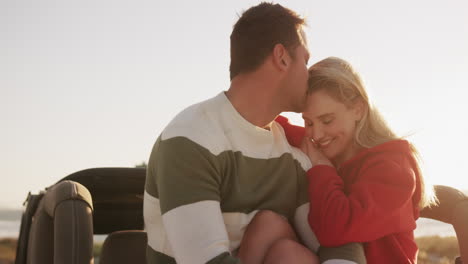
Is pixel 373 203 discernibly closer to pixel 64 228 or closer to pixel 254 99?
pixel 254 99

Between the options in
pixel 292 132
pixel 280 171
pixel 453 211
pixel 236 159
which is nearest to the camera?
pixel 236 159

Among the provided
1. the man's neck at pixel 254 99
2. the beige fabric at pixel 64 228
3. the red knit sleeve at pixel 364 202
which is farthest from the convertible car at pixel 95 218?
the man's neck at pixel 254 99

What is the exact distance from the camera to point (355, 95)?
292cm

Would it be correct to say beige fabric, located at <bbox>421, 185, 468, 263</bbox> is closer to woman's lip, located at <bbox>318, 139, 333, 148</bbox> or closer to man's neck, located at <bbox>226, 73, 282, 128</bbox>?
woman's lip, located at <bbox>318, 139, 333, 148</bbox>

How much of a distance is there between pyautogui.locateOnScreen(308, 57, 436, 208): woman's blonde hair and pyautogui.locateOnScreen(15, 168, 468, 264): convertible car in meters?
0.30

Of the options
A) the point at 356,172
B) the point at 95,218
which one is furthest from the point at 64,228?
the point at 356,172

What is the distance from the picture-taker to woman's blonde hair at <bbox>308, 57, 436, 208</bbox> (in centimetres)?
286

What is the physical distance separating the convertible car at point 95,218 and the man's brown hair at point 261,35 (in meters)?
0.86

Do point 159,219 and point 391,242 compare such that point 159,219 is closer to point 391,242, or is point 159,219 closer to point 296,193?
point 296,193

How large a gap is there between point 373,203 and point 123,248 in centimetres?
136

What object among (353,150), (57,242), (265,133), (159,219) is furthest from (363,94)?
(57,242)

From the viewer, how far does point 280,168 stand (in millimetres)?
2689

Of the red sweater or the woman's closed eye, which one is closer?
the red sweater

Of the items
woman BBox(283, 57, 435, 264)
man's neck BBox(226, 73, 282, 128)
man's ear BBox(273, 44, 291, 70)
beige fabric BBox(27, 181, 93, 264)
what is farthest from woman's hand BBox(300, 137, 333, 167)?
beige fabric BBox(27, 181, 93, 264)
